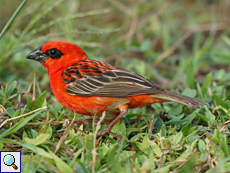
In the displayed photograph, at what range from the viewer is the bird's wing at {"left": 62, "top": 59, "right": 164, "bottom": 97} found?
334 cm

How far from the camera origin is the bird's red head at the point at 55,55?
12.4 feet

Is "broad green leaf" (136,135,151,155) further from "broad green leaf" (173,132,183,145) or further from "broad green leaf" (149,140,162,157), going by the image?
"broad green leaf" (173,132,183,145)

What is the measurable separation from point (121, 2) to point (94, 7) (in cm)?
75

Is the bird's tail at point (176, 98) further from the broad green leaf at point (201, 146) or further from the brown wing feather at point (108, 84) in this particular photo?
the broad green leaf at point (201, 146)

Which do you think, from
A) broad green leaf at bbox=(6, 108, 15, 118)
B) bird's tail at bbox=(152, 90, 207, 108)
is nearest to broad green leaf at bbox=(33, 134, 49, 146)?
broad green leaf at bbox=(6, 108, 15, 118)

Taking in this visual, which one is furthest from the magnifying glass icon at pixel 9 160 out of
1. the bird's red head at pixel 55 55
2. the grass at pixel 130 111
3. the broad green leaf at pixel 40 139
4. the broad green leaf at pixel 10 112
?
the bird's red head at pixel 55 55

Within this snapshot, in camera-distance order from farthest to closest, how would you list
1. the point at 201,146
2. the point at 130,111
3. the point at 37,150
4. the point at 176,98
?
the point at 130,111, the point at 176,98, the point at 201,146, the point at 37,150

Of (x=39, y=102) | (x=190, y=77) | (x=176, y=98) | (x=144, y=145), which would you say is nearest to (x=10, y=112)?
(x=39, y=102)

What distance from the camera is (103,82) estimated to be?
11.4 feet

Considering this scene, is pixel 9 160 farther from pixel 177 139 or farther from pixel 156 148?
pixel 177 139

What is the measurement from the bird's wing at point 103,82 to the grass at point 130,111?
0.35 metres

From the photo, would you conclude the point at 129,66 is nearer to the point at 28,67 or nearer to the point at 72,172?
the point at 28,67

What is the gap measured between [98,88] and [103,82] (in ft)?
0.36

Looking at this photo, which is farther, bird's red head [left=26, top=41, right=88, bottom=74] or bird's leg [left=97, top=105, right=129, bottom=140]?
bird's red head [left=26, top=41, right=88, bottom=74]
